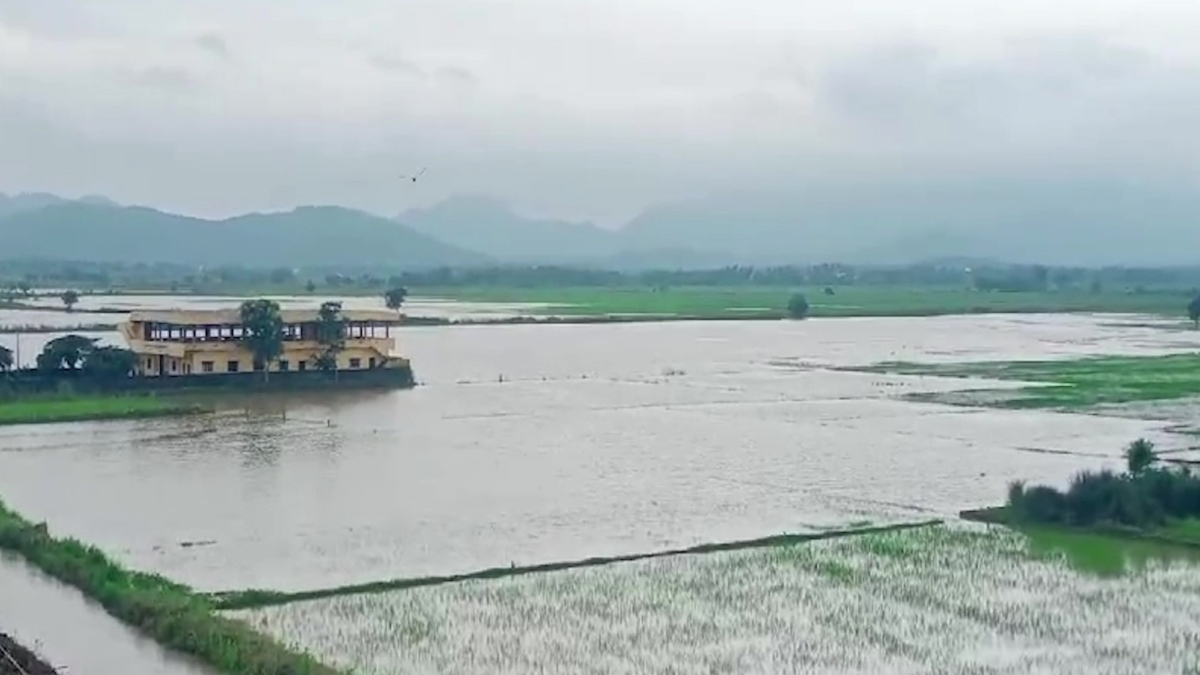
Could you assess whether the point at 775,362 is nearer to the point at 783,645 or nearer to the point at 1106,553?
the point at 1106,553

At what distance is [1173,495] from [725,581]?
613cm

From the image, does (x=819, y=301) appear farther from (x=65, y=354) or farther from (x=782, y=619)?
(x=782, y=619)

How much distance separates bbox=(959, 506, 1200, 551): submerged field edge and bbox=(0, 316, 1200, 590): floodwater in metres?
0.66

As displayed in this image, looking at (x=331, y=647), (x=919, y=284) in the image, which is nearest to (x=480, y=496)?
(x=331, y=647)

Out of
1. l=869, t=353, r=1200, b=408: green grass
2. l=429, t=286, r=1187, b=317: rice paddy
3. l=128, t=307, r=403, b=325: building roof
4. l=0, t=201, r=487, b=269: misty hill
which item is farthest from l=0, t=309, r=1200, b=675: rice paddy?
l=0, t=201, r=487, b=269: misty hill

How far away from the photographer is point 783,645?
37.4 feet

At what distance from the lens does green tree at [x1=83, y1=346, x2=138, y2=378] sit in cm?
2777

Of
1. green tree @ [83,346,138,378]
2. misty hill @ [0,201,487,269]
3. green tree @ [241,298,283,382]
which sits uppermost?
misty hill @ [0,201,487,269]

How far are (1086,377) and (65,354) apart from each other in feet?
69.8

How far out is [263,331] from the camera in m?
30.0

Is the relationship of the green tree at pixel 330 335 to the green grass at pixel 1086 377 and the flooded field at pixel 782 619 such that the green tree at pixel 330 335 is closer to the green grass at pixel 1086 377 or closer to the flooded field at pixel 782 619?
the green grass at pixel 1086 377

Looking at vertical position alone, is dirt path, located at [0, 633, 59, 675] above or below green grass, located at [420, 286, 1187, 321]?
below

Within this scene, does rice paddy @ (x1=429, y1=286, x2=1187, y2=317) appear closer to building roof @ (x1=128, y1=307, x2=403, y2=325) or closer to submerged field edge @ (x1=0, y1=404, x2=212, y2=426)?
building roof @ (x1=128, y1=307, x2=403, y2=325)

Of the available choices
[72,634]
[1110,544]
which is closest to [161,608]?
[72,634]
